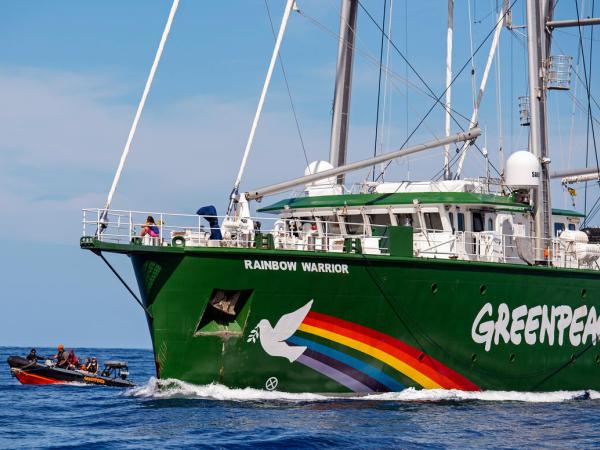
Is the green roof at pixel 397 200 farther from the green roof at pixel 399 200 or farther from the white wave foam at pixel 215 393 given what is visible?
the white wave foam at pixel 215 393

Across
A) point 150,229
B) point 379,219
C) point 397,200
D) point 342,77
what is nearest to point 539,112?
point 342,77

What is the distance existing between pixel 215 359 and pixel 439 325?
593 cm

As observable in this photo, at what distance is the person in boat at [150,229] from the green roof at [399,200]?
632 cm

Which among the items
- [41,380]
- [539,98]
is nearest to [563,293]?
[539,98]

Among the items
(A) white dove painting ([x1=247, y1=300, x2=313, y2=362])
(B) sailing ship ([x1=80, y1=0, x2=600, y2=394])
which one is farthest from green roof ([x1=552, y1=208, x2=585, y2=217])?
(A) white dove painting ([x1=247, y1=300, x2=313, y2=362])

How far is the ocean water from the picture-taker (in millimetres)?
20859

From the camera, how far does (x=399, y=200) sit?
1180 inches

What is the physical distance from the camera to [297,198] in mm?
32188

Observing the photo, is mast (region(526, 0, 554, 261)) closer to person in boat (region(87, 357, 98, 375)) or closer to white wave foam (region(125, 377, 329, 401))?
white wave foam (region(125, 377, 329, 401))

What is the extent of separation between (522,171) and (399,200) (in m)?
3.95

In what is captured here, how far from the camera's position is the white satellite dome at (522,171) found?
103 feet

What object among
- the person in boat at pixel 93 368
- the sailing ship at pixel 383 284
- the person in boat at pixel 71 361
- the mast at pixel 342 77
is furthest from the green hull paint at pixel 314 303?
the person in boat at pixel 71 361

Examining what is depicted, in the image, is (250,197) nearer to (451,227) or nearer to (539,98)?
(451,227)

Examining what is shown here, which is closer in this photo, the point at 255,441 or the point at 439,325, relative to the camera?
the point at 255,441
